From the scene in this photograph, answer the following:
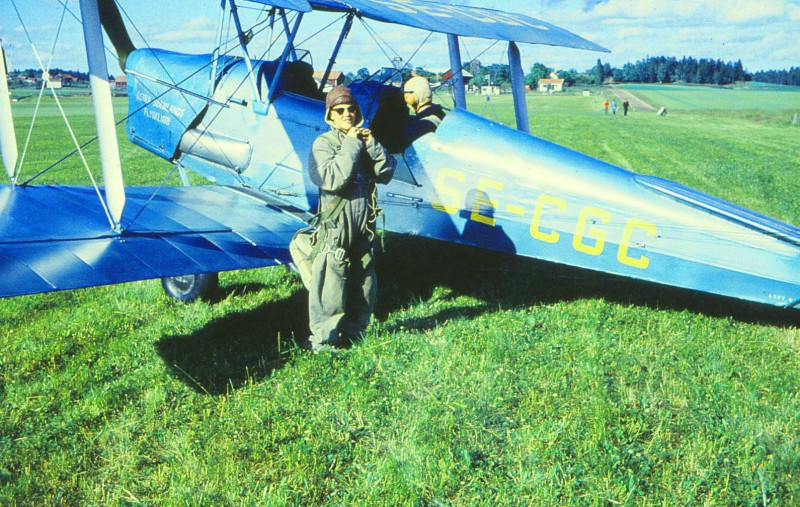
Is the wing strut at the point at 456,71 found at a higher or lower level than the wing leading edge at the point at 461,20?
lower

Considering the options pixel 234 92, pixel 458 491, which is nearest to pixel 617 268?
pixel 458 491

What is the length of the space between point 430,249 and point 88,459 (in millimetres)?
4326

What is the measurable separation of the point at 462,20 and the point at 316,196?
2.18m

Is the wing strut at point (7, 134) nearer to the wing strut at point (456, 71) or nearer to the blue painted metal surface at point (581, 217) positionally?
the blue painted metal surface at point (581, 217)

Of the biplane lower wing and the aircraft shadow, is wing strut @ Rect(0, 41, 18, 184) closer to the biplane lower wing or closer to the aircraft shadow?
the biplane lower wing

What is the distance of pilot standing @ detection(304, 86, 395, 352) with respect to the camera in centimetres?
353

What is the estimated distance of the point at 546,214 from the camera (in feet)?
14.6

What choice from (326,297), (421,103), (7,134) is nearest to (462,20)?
(421,103)

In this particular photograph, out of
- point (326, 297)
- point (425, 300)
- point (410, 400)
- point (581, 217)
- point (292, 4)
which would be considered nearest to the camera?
point (410, 400)

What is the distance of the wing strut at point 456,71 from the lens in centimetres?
671

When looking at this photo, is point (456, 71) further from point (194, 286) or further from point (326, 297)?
point (326, 297)

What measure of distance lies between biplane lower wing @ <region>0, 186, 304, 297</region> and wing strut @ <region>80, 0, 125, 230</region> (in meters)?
0.44

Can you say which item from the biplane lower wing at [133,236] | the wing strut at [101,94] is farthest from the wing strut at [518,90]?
the wing strut at [101,94]

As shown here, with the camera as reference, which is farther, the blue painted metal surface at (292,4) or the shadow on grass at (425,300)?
the blue painted metal surface at (292,4)
